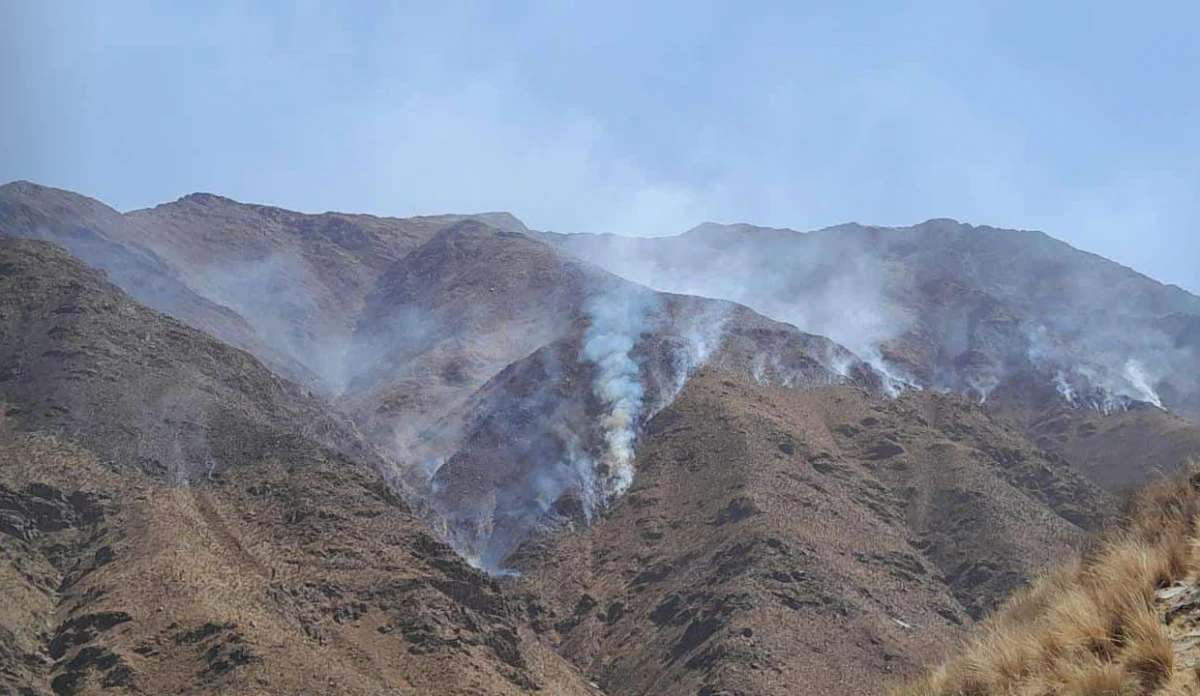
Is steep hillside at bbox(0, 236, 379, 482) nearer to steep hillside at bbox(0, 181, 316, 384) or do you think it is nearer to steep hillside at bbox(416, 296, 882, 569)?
steep hillside at bbox(416, 296, 882, 569)

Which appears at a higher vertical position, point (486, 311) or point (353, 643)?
point (486, 311)

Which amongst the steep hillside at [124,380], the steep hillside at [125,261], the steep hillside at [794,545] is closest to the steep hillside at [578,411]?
the steep hillside at [794,545]

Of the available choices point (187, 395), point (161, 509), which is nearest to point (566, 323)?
point (187, 395)

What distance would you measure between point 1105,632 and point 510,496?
103 metres

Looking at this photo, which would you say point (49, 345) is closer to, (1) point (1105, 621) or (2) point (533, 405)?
(2) point (533, 405)

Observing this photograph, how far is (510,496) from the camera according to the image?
110000mm

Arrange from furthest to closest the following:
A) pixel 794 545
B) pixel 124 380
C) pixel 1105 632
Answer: pixel 794 545, pixel 124 380, pixel 1105 632

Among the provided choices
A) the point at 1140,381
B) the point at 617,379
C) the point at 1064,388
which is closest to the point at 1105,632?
the point at 617,379

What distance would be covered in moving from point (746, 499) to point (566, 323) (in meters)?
72.3

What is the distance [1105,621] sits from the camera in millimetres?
8758

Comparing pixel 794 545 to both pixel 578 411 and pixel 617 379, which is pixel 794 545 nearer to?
pixel 578 411

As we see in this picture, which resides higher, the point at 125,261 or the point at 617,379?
Answer: the point at 125,261

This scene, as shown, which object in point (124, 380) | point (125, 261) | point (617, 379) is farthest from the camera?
point (125, 261)

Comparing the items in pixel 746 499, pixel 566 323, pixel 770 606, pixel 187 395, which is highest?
pixel 566 323
